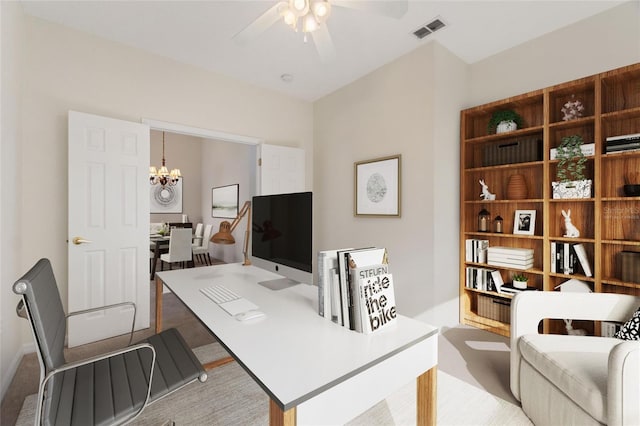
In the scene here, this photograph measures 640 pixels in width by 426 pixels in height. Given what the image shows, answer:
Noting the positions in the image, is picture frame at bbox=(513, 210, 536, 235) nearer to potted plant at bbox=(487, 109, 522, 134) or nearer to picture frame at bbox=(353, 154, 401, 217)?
potted plant at bbox=(487, 109, 522, 134)

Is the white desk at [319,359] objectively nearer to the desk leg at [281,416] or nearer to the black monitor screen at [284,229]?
the desk leg at [281,416]

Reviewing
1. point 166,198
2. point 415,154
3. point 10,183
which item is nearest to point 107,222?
point 10,183

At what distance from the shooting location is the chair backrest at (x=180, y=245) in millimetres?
4500

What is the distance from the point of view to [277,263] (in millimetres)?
1753

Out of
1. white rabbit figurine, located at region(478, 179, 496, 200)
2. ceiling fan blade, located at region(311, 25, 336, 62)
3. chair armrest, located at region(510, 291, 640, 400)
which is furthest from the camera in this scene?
white rabbit figurine, located at region(478, 179, 496, 200)

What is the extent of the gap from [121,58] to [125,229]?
1.60m

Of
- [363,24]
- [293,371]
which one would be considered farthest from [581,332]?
[363,24]

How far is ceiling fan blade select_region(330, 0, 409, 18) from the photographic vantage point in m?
1.62

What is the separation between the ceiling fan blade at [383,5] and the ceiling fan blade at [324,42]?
0.16 meters

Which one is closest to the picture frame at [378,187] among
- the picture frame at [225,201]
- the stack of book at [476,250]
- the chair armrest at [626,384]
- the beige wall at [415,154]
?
the beige wall at [415,154]

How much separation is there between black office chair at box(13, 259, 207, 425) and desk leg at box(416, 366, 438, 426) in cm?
93

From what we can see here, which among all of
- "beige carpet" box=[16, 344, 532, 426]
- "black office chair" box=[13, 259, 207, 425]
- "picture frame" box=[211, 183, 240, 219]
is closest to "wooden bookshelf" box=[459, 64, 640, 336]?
"beige carpet" box=[16, 344, 532, 426]

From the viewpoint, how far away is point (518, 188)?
104 inches

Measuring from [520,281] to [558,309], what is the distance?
3.17 ft
